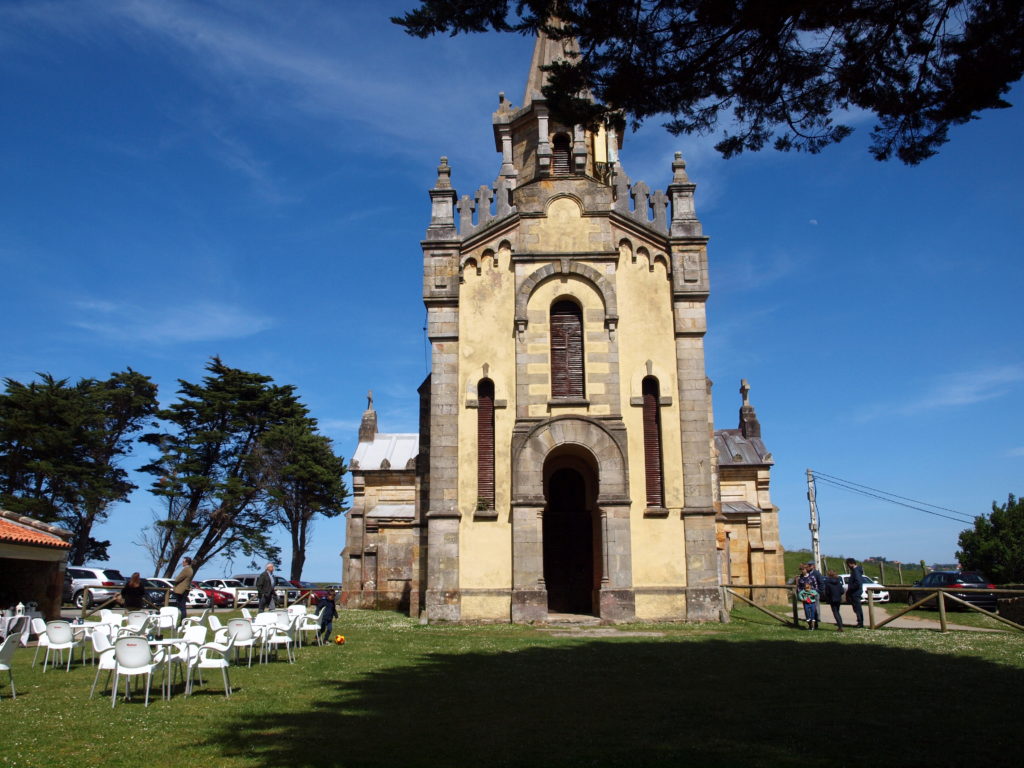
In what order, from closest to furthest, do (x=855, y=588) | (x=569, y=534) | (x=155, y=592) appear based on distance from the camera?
(x=855, y=588) → (x=569, y=534) → (x=155, y=592)

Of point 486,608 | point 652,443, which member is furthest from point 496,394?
point 486,608

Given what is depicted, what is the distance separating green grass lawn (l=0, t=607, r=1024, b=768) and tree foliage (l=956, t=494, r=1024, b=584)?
104ft

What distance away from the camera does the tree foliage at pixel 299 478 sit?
48781 millimetres

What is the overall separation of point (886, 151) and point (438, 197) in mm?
15583

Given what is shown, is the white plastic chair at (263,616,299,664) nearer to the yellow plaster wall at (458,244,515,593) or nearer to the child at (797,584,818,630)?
the yellow plaster wall at (458,244,515,593)

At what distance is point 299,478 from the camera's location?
2029 inches

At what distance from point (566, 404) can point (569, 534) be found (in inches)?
178

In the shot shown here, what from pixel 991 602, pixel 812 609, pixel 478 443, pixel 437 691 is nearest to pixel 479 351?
pixel 478 443

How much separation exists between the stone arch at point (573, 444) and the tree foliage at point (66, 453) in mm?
33601

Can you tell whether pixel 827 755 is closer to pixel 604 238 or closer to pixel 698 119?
pixel 698 119

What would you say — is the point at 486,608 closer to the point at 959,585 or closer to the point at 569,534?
the point at 569,534

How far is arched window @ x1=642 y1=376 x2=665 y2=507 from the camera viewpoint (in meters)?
20.5

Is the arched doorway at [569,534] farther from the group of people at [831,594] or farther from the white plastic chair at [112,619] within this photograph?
the white plastic chair at [112,619]

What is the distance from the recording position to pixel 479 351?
842 inches
